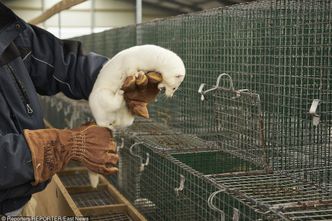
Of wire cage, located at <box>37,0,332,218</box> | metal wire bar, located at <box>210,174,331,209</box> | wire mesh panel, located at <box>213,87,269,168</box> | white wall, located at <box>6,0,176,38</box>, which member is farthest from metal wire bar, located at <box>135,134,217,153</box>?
white wall, located at <box>6,0,176,38</box>

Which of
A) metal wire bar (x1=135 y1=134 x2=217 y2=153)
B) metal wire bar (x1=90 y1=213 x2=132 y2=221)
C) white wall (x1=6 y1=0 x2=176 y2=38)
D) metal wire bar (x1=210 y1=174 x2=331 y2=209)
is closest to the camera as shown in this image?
metal wire bar (x1=210 y1=174 x2=331 y2=209)

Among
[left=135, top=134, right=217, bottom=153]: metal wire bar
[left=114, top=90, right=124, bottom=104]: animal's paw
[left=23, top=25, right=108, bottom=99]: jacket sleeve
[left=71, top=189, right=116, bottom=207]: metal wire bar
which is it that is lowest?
[left=71, top=189, right=116, bottom=207]: metal wire bar

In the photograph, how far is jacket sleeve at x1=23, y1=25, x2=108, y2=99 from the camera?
5.36 ft

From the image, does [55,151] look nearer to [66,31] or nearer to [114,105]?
[114,105]

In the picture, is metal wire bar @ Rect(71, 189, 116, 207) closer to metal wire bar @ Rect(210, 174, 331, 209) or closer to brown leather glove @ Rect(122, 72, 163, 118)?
metal wire bar @ Rect(210, 174, 331, 209)

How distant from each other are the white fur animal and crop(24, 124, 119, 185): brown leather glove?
0.06 meters

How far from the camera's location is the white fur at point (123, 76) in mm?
1437

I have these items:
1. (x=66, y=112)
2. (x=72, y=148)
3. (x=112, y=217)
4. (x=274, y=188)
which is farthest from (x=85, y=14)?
(x=72, y=148)

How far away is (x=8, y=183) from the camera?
1.33 m

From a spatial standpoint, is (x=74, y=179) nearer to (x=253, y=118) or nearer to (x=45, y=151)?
(x=253, y=118)

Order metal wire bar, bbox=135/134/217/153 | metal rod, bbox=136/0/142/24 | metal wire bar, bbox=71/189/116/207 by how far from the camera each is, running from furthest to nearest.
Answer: metal rod, bbox=136/0/142/24 < metal wire bar, bbox=71/189/116/207 < metal wire bar, bbox=135/134/217/153

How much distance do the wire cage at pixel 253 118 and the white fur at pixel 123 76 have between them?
41cm

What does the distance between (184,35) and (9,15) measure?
1.31m

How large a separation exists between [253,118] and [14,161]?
3.09ft
